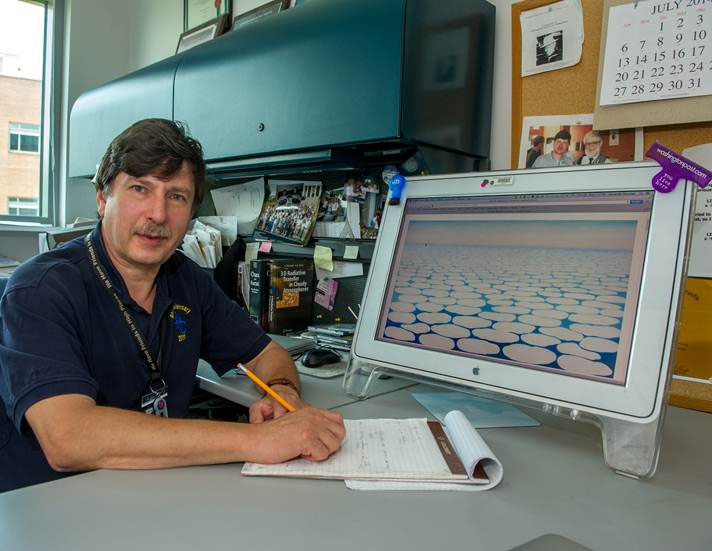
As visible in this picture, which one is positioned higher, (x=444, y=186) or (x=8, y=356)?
(x=444, y=186)

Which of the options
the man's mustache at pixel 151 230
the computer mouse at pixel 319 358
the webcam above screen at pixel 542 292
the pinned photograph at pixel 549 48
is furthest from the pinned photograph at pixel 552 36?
the man's mustache at pixel 151 230

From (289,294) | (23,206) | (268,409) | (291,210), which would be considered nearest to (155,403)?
(268,409)

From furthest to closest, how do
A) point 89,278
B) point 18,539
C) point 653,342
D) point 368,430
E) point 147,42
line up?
1. point 147,42
2. point 89,278
3. point 368,430
4. point 653,342
5. point 18,539

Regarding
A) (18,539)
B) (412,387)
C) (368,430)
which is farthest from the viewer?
(412,387)

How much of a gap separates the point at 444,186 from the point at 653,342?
484 millimetres

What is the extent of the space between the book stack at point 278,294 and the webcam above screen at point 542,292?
648 millimetres

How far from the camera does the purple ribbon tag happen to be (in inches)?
30.3

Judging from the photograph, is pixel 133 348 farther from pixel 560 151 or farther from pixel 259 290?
pixel 560 151

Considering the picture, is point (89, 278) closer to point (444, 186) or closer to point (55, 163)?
point (444, 186)

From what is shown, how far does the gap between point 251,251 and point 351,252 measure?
51 centimetres

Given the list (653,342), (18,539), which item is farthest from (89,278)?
A: (653,342)

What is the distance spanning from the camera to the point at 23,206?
116 inches

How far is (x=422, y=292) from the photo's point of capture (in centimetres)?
105

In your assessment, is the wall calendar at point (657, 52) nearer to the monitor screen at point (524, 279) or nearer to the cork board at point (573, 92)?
the cork board at point (573, 92)
